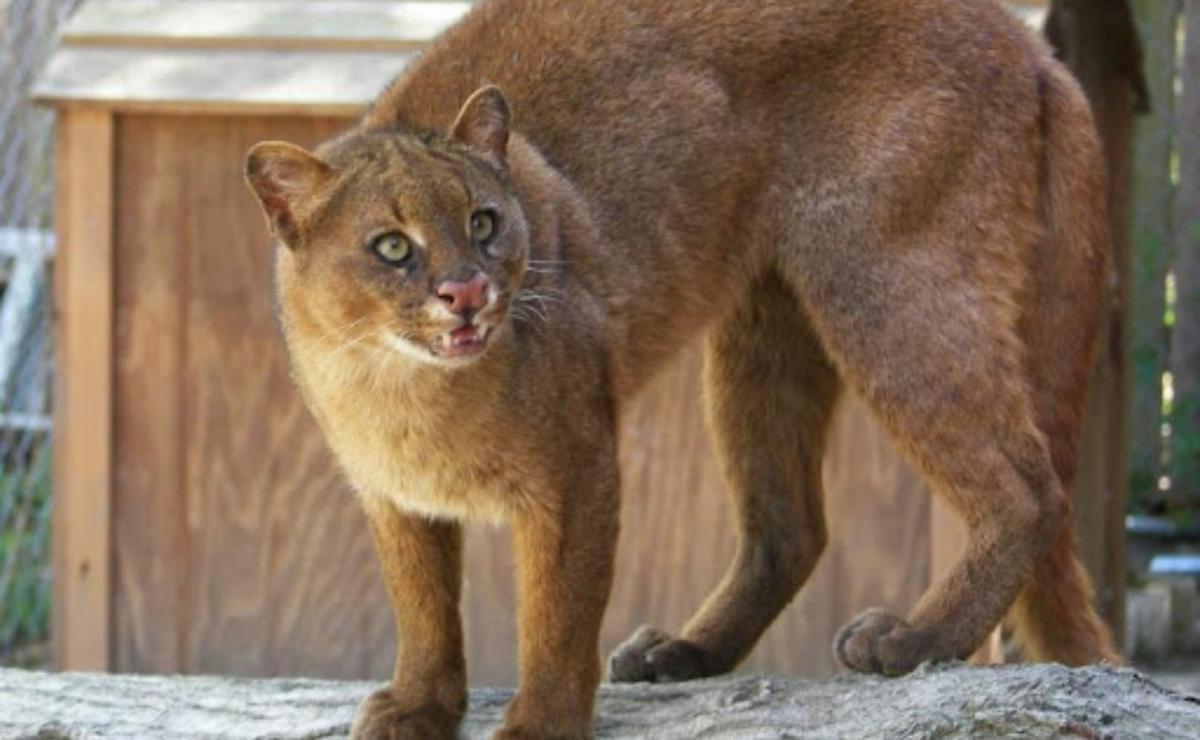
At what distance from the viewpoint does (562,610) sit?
5.20m

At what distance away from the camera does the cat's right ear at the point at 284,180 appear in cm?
514

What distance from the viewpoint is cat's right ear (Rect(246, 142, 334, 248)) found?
514 centimetres

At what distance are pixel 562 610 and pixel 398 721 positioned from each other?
1.50 ft

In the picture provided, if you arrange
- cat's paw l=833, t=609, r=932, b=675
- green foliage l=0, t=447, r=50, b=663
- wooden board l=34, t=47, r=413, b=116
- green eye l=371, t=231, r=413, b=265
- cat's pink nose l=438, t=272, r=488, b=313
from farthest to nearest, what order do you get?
1. green foliage l=0, t=447, r=50, b=663
2. wooden board l=34, t=47, r=413, b=116
3. cat's paw l=833, t=609, r=932, b=675
4. green eye l=371, t=231, r=413, b=265
5. cat's pink nose l=438, t=272, r=488, b=313

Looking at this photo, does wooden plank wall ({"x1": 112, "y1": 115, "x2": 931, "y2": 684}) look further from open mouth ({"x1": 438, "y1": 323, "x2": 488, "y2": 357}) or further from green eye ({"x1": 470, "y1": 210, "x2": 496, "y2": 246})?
open mouth ({"x1": 438, "y1": 323, "x2": 488, "y2": 357})

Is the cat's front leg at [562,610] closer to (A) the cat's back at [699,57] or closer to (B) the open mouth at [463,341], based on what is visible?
(B) the open mouth at [463,341]

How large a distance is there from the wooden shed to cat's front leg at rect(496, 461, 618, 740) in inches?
88.5

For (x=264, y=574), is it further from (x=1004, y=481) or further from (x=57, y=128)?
(x=1004, y=481)

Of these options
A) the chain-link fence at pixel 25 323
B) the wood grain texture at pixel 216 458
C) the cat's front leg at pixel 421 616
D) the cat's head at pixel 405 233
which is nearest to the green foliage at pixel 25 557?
the chain-link fence at pixel 25 323

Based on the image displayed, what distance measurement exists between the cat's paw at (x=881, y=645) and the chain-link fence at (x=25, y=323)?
4.98 m

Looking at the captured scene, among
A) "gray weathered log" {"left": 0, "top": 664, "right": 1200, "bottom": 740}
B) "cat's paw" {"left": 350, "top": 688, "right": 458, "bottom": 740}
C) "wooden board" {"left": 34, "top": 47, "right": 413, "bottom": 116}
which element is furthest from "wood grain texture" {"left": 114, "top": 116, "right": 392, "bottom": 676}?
"cat's paw" {"left": 350, "top": 688, "right": 458, "bottom": 740}

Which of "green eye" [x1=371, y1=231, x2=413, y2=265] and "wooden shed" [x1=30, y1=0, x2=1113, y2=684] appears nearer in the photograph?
"green eye" [x1=371, y1=231, x2=413, y2=265]

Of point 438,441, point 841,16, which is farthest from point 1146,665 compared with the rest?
point 438,441

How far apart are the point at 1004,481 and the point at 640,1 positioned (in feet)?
4.81
